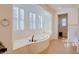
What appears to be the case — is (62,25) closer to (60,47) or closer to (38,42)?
(60,47)

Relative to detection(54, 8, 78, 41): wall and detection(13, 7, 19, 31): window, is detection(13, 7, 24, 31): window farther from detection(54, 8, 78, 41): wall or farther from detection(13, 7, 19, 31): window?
detection(54, 8, 78, 41): wall

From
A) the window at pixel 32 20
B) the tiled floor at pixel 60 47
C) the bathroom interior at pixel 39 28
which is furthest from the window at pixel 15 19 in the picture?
the tiled floor at pixel 60 47

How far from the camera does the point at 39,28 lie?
66.1 inches

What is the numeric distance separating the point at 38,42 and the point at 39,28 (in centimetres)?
22

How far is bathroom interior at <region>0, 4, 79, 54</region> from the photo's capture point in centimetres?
157

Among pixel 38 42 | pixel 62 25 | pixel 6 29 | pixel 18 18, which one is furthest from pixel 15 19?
pixel 62 25

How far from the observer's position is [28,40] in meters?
1.71

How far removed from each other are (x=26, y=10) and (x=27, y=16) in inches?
3.6

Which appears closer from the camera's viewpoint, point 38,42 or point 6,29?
point 6,29

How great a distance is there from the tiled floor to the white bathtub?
8 centimetres

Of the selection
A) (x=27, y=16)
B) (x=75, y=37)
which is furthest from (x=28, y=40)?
(x=75, y=37)

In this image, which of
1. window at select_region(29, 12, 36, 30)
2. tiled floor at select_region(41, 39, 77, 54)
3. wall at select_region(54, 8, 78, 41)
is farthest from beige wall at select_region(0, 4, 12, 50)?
wall at select_region(54, 8, 78, 41)

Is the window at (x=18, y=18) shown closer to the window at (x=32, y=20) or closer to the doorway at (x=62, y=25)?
the window at (x=32, y=20)
